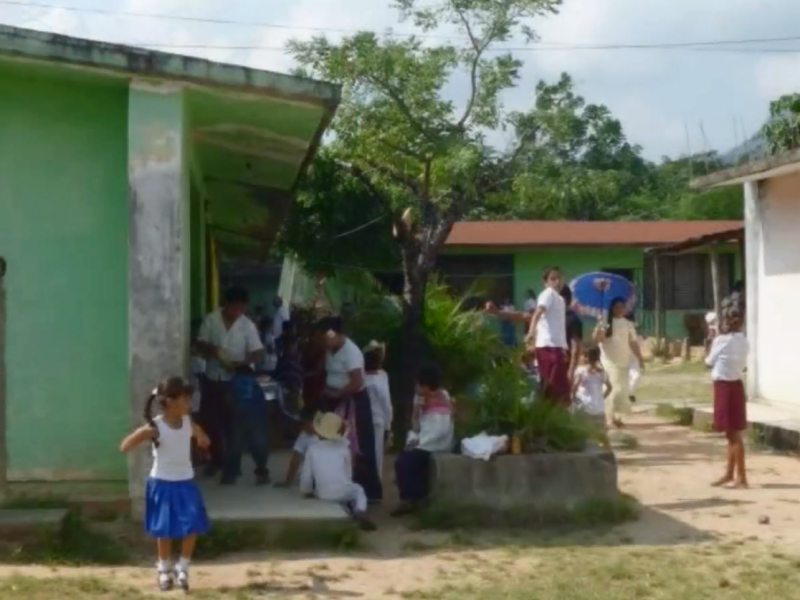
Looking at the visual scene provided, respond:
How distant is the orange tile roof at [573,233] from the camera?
3416 cm

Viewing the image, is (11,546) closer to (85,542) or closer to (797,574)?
(85,542)

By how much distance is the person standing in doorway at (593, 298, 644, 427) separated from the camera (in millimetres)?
16359

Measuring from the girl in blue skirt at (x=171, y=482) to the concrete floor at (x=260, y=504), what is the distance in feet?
3.85

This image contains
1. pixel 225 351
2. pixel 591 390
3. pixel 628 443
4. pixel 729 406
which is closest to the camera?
pixel 225 351

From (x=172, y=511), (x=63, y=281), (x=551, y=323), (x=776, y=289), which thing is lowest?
(x=172, y=511)

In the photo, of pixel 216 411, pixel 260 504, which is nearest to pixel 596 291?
pixel 216 411

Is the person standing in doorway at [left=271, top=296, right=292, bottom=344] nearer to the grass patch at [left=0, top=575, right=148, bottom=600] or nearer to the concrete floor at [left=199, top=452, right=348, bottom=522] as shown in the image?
the concrete floor at [left=199, top=452, right=348, bottom=522]

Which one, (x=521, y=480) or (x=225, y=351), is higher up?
(x=225, y=351)

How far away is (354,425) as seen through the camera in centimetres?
1104

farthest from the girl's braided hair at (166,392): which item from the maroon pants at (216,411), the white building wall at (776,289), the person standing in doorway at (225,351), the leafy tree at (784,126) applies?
the leafy tree at (784,126)

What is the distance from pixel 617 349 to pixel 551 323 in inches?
126

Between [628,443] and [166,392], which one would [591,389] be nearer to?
[628,443]

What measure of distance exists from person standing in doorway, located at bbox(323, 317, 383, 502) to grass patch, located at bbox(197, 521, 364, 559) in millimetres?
1384

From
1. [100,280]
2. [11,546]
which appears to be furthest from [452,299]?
[11,546]
